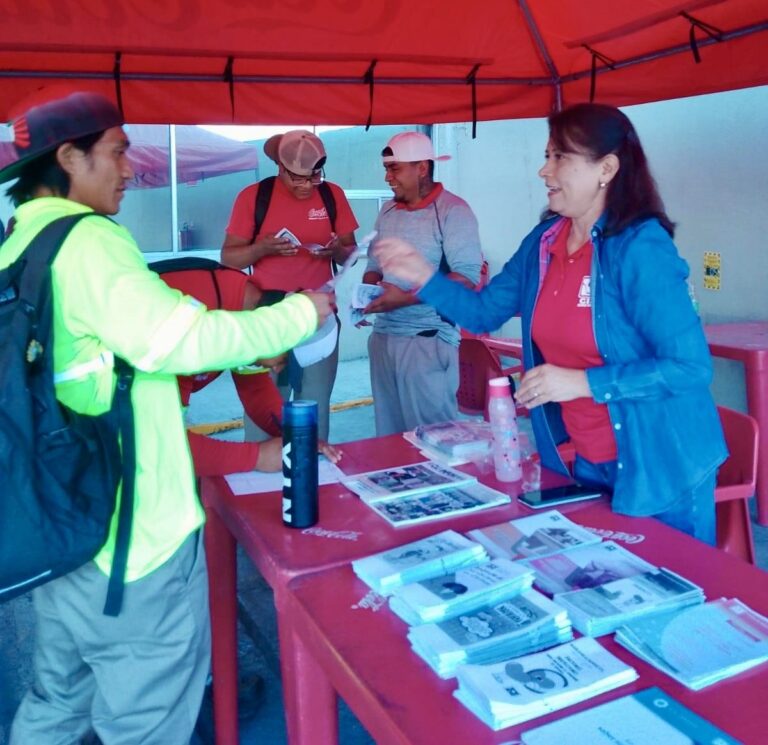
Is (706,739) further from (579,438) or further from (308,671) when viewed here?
(579,438)

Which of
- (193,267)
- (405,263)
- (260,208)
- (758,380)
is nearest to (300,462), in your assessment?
(193,267)

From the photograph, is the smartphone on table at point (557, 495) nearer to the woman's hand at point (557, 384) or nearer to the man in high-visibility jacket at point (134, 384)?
the woman's hand at point (557, 384)

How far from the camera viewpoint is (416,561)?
1.45m

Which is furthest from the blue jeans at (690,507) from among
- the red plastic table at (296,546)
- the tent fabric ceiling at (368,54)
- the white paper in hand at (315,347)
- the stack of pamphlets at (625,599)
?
the tent fabric ceiling at (368,54)

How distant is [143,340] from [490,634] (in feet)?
2.47

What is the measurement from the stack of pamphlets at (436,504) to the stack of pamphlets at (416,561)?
0.18 metres

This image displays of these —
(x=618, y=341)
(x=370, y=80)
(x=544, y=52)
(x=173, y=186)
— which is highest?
(x=544, y=52)

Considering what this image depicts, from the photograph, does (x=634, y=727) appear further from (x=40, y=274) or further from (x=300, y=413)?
(x=40, y=274)

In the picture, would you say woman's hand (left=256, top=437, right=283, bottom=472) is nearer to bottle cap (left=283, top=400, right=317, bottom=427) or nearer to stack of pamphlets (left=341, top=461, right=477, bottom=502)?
stack of pamphlets (left=341, top=461, right=477, bottom=502)

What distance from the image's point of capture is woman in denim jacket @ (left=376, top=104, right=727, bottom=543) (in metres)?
1.78

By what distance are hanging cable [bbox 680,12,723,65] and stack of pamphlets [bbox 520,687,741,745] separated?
8.11 feet

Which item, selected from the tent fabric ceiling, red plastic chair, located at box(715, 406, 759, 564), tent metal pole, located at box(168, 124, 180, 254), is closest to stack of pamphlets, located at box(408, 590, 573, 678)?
red plastic chair, located at box(715, 406, 759, 564)

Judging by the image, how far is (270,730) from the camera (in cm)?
237

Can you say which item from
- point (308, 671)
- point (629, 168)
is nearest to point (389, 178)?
point (629, 168)
